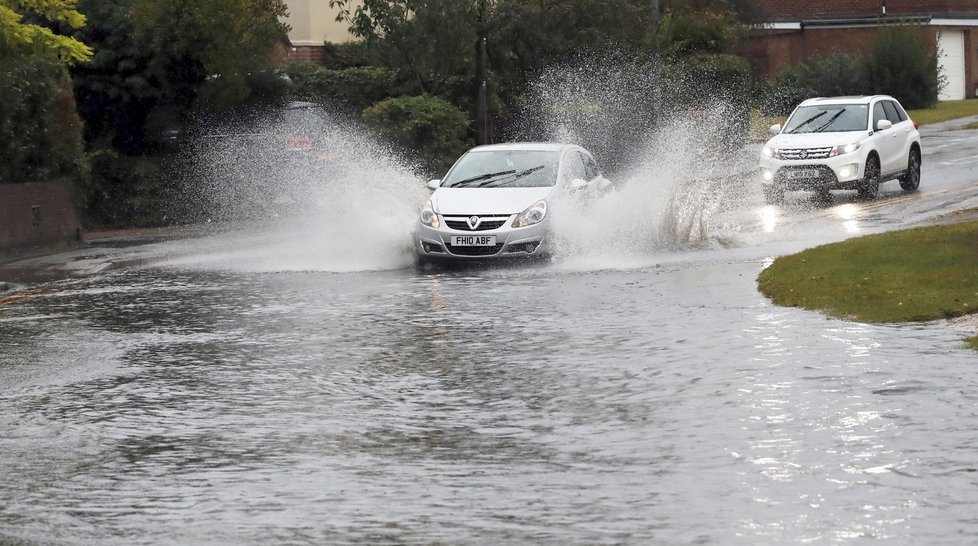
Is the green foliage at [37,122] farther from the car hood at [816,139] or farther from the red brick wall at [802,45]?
the red brick wall at [802,45]

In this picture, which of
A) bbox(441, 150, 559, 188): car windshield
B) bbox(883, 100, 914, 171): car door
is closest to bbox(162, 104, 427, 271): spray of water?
bbox(441, 150, 559, 188): car windshield

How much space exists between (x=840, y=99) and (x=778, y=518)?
75.1 ft

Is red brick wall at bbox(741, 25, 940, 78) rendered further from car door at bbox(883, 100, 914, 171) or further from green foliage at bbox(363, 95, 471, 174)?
car door at bbox(883, 100, 914, 171)

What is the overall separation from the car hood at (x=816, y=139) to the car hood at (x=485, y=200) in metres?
8.70

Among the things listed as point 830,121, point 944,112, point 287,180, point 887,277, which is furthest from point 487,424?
point 944,112

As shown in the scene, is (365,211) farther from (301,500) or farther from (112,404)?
(301,500)

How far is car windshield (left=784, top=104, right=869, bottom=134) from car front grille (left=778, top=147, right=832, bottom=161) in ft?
2.81

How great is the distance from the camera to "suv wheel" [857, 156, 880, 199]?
2753 centimetres

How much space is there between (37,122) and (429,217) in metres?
9.26

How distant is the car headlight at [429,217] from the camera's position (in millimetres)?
19750

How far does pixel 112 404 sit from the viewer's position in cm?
1097

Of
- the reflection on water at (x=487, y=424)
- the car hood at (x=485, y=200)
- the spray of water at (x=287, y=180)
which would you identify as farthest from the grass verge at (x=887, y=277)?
the spray of water at (x=287, y=180)

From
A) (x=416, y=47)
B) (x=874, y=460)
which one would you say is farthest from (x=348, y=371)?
(x=416, y=47)

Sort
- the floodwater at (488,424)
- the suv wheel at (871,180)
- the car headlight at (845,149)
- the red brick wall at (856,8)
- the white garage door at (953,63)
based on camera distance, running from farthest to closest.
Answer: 1. the white garage door at (953,63)
2. the red brick wall at (856,8)
3. the suv wheel at (871,180)
4. the car headlight at (845,149)
5. the floodwater at (488,424)
